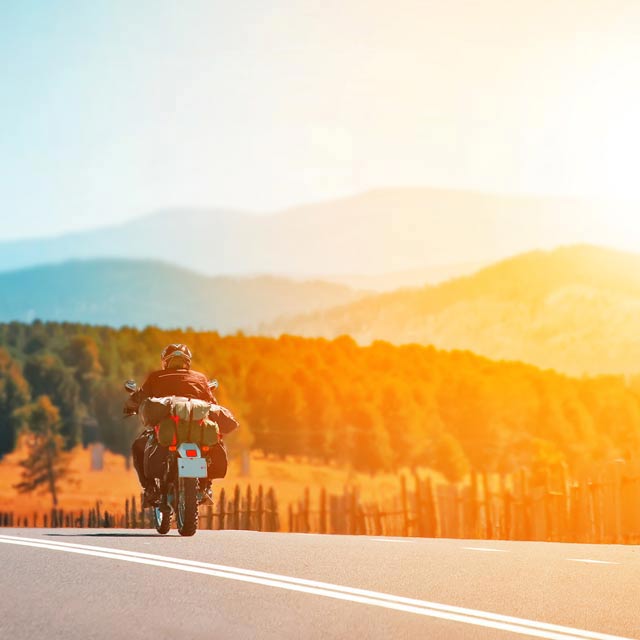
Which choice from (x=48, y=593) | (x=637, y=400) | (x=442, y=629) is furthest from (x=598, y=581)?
(x=637, y=400)

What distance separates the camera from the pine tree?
416ft

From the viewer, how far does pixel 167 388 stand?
15.4m

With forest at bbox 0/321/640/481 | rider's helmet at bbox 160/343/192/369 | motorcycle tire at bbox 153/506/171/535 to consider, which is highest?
forest at bbox 0/321/640/481

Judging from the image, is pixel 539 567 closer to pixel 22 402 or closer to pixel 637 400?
pixel 22 402

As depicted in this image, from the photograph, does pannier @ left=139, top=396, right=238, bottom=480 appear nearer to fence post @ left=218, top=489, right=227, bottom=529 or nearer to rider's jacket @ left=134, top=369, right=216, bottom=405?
rider's jacket @ left=134, top=369, right=216, bottom=405

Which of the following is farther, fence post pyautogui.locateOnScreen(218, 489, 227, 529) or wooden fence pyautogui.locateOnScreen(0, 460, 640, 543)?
fence post pyautogui.locateOnScreen(218, 489, 227, 529)

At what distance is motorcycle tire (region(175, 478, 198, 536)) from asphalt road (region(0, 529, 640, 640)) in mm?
337

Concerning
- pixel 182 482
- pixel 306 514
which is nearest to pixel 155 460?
pixel 182 482

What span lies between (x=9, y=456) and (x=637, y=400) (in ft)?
298

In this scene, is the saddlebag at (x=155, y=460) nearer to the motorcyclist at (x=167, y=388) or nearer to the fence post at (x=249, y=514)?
the motorcyclist at (x=167, y=388)

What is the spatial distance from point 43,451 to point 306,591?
121m

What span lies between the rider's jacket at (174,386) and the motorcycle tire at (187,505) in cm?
97

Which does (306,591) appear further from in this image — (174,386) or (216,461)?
(174,386)

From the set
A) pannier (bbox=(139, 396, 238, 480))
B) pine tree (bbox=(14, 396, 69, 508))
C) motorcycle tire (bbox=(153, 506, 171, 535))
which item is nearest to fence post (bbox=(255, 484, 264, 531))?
motorcycle tire (bbox=(153, 506, 171, 535))
